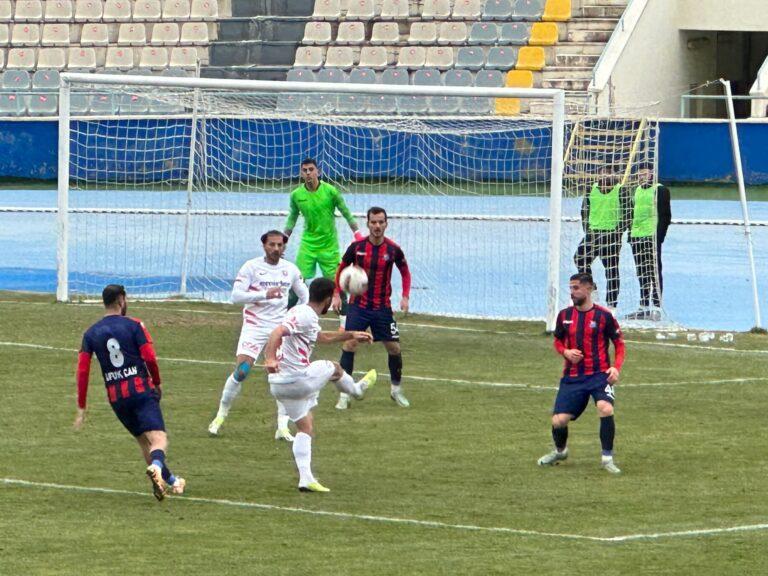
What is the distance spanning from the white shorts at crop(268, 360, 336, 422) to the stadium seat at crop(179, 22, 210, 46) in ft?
100

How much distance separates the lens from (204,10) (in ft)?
136

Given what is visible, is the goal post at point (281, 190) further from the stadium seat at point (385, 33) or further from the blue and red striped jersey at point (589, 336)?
the blue and red striped jersey at point (589, 336)

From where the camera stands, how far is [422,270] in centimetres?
2584

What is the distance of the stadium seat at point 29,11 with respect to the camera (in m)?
43.1

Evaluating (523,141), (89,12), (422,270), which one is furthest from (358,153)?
(89,12)

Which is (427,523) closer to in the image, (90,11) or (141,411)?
(141,411)

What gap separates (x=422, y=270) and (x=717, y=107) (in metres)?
13.5

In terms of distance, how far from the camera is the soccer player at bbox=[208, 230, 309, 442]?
44.3 feet

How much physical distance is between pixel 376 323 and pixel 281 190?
13.9 m

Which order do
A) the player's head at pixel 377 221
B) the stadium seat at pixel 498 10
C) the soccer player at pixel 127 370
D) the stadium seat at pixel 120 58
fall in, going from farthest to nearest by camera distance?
the stadium seat at pixel 120 58 → the stadium seat at pixel 498 10 → the player's head at pixel 377 221 → the soccer player at pixel 127 370

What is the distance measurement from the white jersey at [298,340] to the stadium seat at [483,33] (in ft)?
91.5

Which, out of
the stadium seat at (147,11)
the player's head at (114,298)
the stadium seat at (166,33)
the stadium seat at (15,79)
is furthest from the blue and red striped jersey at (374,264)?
the stadium seat at (147,11)

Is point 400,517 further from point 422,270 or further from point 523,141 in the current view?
point 523,141

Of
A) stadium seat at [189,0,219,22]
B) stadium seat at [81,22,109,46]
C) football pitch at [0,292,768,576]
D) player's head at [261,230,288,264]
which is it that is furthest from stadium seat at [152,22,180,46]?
player's head at [261,230,288,264]
